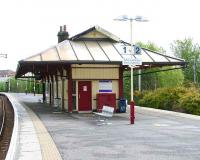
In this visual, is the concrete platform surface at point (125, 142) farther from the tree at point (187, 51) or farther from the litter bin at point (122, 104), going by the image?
the tree at point (187, 51)

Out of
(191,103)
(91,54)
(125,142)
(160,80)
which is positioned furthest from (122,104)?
(160,80)

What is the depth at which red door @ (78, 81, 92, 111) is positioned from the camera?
86.2ft

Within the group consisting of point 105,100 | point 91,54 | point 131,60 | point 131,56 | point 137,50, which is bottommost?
point 105,100

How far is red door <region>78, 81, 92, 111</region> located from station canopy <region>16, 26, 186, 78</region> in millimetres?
1444

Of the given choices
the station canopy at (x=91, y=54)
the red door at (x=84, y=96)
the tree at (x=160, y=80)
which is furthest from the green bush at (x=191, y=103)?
the tree at (x=160, y=80)

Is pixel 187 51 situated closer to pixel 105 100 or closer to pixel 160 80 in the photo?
pixel 160 80

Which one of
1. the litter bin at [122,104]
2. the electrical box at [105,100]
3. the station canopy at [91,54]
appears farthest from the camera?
the litter bin at [122,104]

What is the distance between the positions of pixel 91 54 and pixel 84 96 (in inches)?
104

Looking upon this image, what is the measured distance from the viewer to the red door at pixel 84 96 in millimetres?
26281

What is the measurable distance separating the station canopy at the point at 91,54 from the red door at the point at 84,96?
1.44 metres

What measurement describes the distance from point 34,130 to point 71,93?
1009cm

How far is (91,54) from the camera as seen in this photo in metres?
25.1

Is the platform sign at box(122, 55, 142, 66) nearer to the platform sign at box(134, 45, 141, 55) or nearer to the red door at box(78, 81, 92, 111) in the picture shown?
the platform sign at box(134, 45, 141, 55)

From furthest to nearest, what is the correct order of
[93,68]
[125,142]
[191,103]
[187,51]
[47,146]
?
[187,51] < [191,103] < [93,68] < [125,142] < [47,146]
